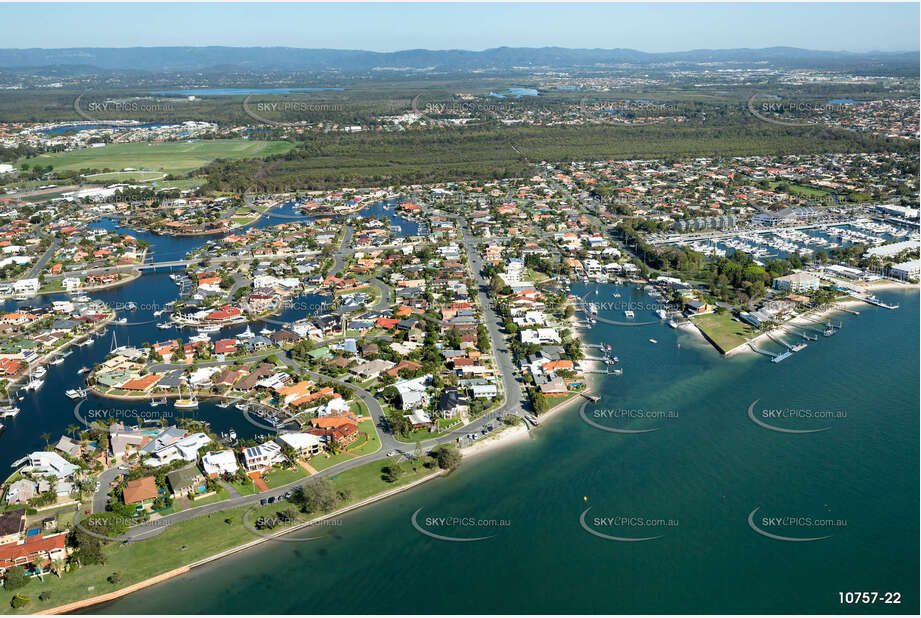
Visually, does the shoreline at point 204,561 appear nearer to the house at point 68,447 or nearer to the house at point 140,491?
the house at point 140,491

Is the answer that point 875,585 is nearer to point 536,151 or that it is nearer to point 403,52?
point 536,151

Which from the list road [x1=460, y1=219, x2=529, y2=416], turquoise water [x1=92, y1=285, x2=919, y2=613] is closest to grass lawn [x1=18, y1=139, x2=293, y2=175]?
road [x1=460, y1=219, x2=529, y2=416]

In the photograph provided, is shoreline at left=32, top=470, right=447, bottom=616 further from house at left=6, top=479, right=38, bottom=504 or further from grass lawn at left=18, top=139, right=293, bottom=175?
grass lawn at left=18, top=139, right=293, bottom=175

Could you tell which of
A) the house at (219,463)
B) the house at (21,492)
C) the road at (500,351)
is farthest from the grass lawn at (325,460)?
the house at (21,492)

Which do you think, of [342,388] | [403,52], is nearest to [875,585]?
[342,388]

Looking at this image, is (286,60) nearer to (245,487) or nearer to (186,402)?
(186,402)
